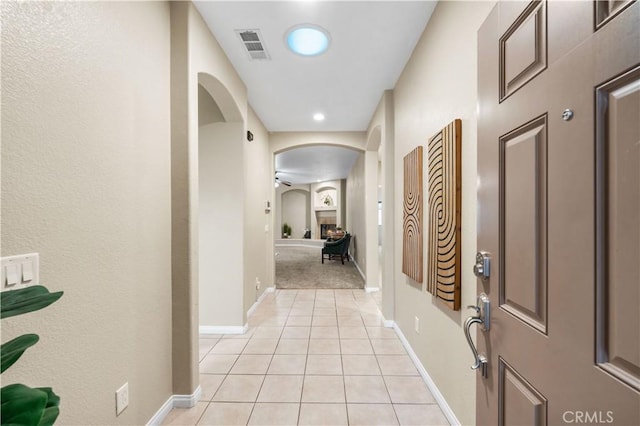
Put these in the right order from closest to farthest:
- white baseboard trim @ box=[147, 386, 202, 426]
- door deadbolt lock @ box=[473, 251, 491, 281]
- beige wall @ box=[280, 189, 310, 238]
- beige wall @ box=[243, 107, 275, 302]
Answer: door deadbolt lock @ box=[473, 251, 491, 281] < white baseboard trim @ box=[147, 386, 202, 426] < beige wall @ box=[243, 107, 275, 302] < beige wall @ box=[280, 189, 310, 238]

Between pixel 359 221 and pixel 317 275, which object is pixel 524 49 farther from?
pixel 359 221

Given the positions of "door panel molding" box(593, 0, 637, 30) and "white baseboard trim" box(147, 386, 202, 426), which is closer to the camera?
"door panel molding" box(593, 0, 637, 30)

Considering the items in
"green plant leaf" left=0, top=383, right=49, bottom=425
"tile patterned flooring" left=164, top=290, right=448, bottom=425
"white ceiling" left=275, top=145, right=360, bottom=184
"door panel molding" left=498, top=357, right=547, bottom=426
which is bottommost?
"tile patterned flooring" left=164, top=290, right=448, bottom=425


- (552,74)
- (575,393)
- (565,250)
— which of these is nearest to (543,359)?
(575,393)

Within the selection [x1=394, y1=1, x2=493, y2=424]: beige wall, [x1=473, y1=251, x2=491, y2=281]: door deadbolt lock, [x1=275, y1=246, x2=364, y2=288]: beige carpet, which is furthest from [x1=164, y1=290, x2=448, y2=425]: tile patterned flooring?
[x1=275, y1=246, x2=364, y2=288]: beige carpet

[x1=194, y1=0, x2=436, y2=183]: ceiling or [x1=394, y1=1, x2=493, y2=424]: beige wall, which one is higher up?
[x1=194, y1=0, x2=436, y2=183]: ceiling

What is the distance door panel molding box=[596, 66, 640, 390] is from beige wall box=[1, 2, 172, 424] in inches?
64.5

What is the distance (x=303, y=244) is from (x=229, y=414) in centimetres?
1054

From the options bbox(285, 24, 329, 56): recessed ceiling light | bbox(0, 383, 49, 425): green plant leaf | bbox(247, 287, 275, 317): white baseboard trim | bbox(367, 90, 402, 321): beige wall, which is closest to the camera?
bbox(0, 383, 49, 425): green plant leaf

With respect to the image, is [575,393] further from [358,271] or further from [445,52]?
[358,271]

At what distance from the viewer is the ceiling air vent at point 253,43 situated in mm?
2152

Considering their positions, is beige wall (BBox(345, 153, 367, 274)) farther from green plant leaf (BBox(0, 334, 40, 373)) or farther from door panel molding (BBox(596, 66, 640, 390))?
green plant leaf (BBox(0, 334, 40, 373))

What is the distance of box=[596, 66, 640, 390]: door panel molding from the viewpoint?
511mm

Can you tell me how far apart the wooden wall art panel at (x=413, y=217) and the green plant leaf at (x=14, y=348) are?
2.12 metres
